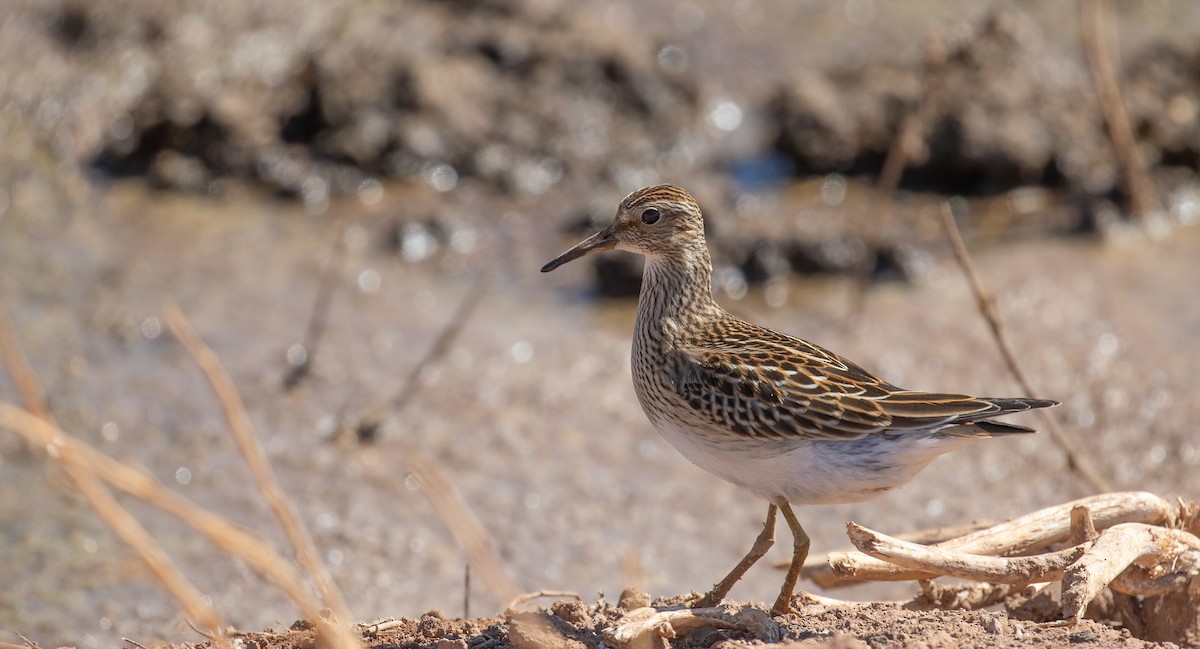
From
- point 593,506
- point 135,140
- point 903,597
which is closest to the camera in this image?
point 903,597

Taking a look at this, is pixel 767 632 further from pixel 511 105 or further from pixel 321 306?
pixel 511 105

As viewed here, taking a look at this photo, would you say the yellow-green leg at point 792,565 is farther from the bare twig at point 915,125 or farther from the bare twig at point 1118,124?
the bare twig at point 1118,124

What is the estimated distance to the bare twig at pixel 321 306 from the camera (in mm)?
9039

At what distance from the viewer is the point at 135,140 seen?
36.3ft

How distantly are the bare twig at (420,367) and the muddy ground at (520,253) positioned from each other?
0.07 metres

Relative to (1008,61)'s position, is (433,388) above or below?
below

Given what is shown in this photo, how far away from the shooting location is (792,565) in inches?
211

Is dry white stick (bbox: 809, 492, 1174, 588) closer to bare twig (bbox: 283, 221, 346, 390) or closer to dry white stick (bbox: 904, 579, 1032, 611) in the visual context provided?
dry white stick (bbox: 904, 579, 1032, 611)

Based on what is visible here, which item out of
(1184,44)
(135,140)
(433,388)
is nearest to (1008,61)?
(1184,44)

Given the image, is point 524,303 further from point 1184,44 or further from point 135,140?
point 1184,44

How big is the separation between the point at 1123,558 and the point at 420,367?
16.0ft

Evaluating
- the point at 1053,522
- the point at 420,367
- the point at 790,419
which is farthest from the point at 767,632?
the point at 420,367

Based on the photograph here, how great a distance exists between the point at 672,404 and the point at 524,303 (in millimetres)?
4563

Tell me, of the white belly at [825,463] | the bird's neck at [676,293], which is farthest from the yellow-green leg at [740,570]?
the bird's neck at [676,293]
